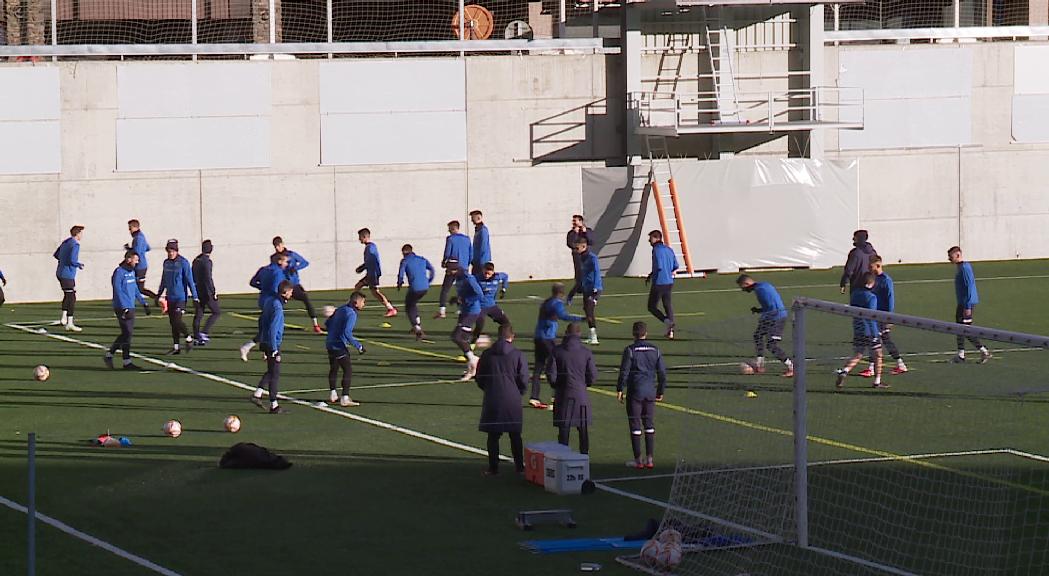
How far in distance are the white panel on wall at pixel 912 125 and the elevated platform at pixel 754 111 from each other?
0.52 metres

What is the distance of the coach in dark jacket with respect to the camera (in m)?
18.1

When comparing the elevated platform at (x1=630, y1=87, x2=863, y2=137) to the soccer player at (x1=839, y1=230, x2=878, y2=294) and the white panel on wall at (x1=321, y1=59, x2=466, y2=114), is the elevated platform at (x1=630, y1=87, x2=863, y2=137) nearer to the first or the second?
the white panel on wall at (x1=321, y1=59, x2=466, y2=114)

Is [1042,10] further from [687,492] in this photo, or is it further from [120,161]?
[687,492]

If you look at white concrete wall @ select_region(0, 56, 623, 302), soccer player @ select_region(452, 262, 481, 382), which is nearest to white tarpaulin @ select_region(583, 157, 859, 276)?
white concrete wall @ select_region(0, 56, 623, 302)

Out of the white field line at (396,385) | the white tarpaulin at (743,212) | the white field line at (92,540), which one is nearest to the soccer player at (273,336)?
the white field line at (396,385)

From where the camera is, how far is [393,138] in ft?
136

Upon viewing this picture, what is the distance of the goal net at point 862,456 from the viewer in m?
14.8

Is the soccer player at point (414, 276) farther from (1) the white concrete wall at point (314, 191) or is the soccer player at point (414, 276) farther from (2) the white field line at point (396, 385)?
(1) the white concrete wall at point (314, 191)

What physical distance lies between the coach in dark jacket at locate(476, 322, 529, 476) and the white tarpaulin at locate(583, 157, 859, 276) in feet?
83.3

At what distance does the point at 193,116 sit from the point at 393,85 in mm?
5066

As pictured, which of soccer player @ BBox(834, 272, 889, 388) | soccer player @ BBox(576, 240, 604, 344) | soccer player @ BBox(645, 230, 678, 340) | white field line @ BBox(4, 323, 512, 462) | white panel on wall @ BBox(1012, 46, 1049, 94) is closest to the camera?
white field line @ BBox(4, 323, 512, 462)

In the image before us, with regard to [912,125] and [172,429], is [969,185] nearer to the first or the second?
[912,125]

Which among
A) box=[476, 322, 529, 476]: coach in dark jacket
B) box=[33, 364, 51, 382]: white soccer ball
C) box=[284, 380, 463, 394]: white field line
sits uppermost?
box=[476, 322, 529, 476]: coach in dark jacket

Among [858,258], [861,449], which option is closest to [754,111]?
[858,258]
